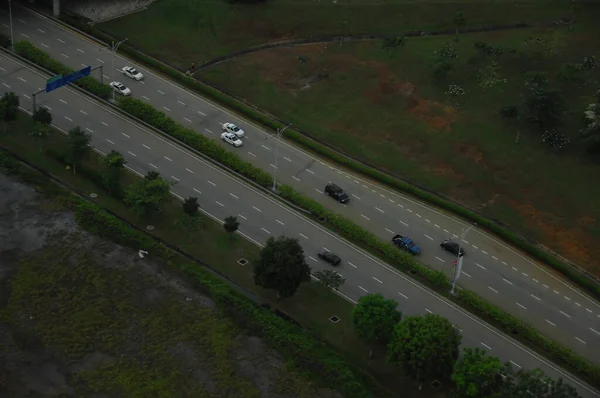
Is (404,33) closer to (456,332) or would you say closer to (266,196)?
(266,196)

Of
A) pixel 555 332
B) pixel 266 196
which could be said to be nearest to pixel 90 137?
pixel 266 196

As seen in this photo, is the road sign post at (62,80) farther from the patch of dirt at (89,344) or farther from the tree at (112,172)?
the patch of dirt at (89,344)

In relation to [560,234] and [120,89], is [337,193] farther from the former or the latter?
[120,89]

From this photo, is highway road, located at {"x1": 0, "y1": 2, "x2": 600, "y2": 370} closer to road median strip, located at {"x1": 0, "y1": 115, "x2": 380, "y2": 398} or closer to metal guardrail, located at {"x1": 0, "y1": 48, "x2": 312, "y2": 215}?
metal guardrail, located at {"x1": 0, "y1": 48, "x2": 312, "y2": 215}

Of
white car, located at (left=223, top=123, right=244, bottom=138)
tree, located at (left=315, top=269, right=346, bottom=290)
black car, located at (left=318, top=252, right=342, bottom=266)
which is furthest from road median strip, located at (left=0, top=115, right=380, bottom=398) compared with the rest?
white car, located at (left=223, top=123, right=244, bottom=138)

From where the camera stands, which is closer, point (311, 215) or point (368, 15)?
point (311, 215)

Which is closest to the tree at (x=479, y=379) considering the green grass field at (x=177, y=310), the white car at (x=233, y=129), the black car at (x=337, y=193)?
the green grass field at (x=177, y=310)
